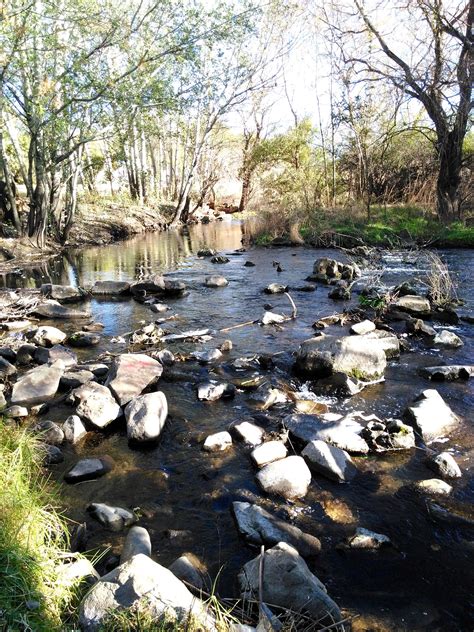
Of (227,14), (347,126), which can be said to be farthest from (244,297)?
(347,126)

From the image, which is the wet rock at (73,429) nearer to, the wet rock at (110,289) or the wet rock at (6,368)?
the wet rock at (6,368)

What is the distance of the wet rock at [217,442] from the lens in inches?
163

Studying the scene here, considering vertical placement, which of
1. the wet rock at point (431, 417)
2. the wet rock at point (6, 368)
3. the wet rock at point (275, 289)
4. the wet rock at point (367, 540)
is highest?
the wet rock at point (275, 289)

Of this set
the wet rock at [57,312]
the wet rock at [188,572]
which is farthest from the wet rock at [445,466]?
the wet rock at [57,312]

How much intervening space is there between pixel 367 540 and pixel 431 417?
1837 mm

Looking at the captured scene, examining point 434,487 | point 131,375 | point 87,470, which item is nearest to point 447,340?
point 434,487

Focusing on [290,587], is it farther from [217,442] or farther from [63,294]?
[63,294]

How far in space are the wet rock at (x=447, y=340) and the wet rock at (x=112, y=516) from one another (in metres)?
5.36

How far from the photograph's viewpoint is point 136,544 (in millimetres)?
2883

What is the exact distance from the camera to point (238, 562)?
2.87 meters

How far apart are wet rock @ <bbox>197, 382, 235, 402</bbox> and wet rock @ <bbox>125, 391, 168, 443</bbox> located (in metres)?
0.62

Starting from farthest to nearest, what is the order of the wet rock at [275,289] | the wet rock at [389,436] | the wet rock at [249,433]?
the wet rock at [275,289] → the wet rock at [249,433] → the wet rock at [389,436]

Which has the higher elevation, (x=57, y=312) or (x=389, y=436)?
(x=57, y=312)

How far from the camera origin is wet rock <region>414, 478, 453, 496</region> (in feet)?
11.5
